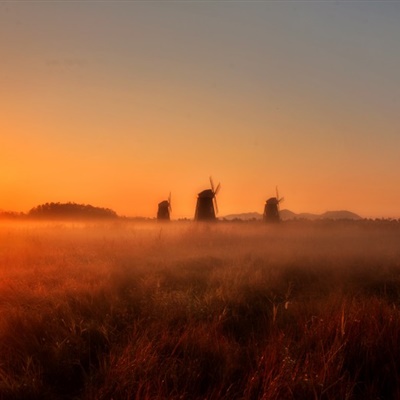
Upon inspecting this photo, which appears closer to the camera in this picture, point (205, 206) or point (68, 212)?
point (205, 206)

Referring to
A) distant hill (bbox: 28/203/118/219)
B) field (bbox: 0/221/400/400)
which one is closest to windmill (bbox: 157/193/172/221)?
distant hill (bbox: 28/203/118/219)

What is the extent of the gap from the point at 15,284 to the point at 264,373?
247 inches

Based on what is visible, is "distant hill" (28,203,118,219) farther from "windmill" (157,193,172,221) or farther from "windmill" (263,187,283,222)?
"windmill" (263,187,283,222)

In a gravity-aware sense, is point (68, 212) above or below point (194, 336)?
above

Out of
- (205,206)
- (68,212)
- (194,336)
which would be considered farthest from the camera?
(68,212)

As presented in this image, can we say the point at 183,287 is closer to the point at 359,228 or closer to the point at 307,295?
the point at 307,295

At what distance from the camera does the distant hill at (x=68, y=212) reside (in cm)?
→ 5441

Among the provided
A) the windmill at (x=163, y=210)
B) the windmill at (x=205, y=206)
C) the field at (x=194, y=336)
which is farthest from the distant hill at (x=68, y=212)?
the field at (x=194, y=336)

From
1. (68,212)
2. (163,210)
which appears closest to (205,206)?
(163,210)

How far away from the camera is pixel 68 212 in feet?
186

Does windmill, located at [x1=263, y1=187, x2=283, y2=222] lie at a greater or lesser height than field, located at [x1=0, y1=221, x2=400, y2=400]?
greater

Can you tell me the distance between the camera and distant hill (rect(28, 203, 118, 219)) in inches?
2142

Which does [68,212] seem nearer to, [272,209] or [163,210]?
[163,210]

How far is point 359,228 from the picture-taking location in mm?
30688
